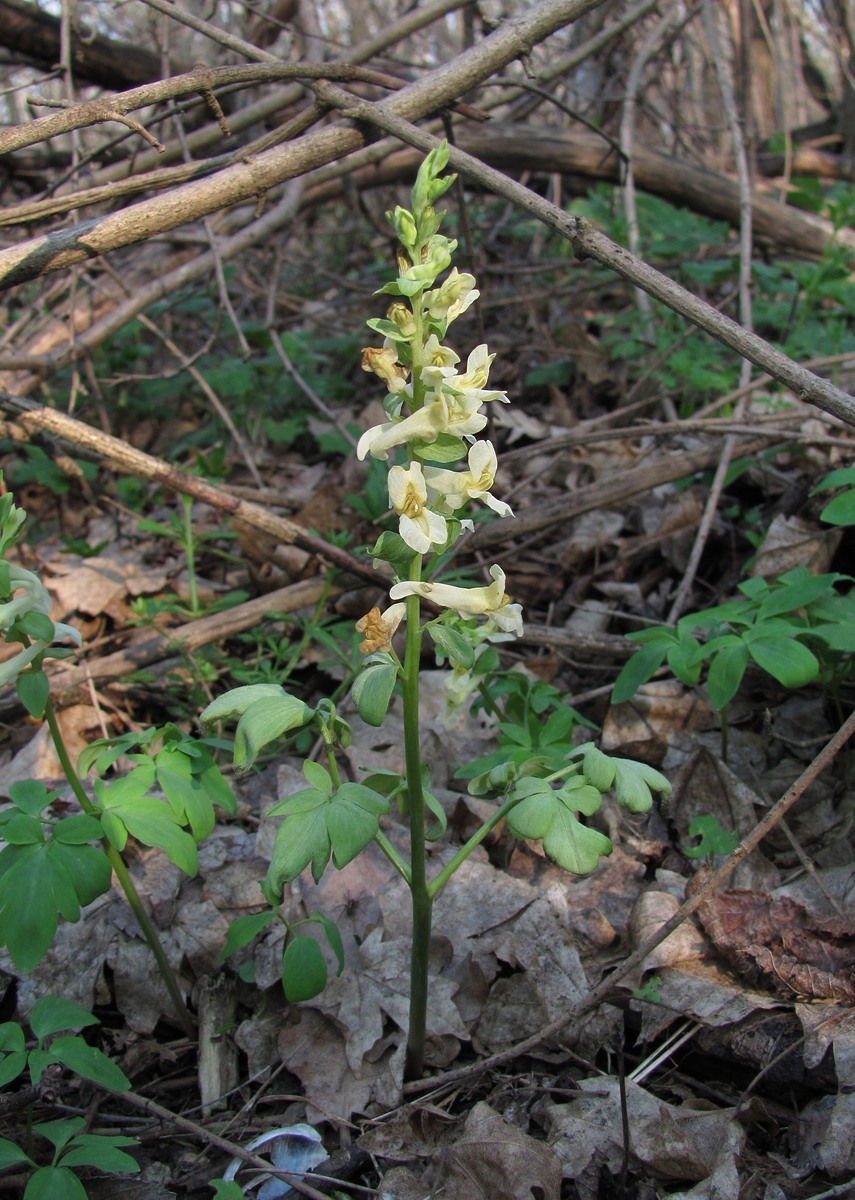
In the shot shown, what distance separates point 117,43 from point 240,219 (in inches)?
70.5

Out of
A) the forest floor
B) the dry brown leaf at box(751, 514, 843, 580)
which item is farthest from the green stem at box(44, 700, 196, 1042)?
the dry brown leaf at box(751, 514, 843, 580)

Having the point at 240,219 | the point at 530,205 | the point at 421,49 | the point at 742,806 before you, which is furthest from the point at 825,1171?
the point at 421,49

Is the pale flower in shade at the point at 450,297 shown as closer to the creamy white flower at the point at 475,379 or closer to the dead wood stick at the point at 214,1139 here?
the creamy white flower at the point at 475,379

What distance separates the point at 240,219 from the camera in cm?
421

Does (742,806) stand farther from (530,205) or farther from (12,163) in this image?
(12,163)

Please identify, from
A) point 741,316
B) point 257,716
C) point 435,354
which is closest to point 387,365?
point 435,354

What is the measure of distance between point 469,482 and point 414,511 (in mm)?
115

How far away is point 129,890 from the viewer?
1.82 metres

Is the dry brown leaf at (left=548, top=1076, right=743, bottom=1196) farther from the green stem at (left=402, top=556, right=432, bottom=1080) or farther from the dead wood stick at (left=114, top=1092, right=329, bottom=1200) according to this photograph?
the dead wood stick at (left=114, top=1092, right=329, bottom=1200)

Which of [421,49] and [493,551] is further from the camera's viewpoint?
[421,49]

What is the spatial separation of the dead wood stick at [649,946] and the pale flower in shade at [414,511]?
839 millimetres

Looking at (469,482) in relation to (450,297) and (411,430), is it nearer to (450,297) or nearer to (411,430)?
(411,430)

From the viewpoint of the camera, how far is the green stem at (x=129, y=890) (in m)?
1.72

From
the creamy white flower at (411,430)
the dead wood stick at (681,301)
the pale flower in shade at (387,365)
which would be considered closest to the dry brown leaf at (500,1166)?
the creamy white flower at (411,430)
